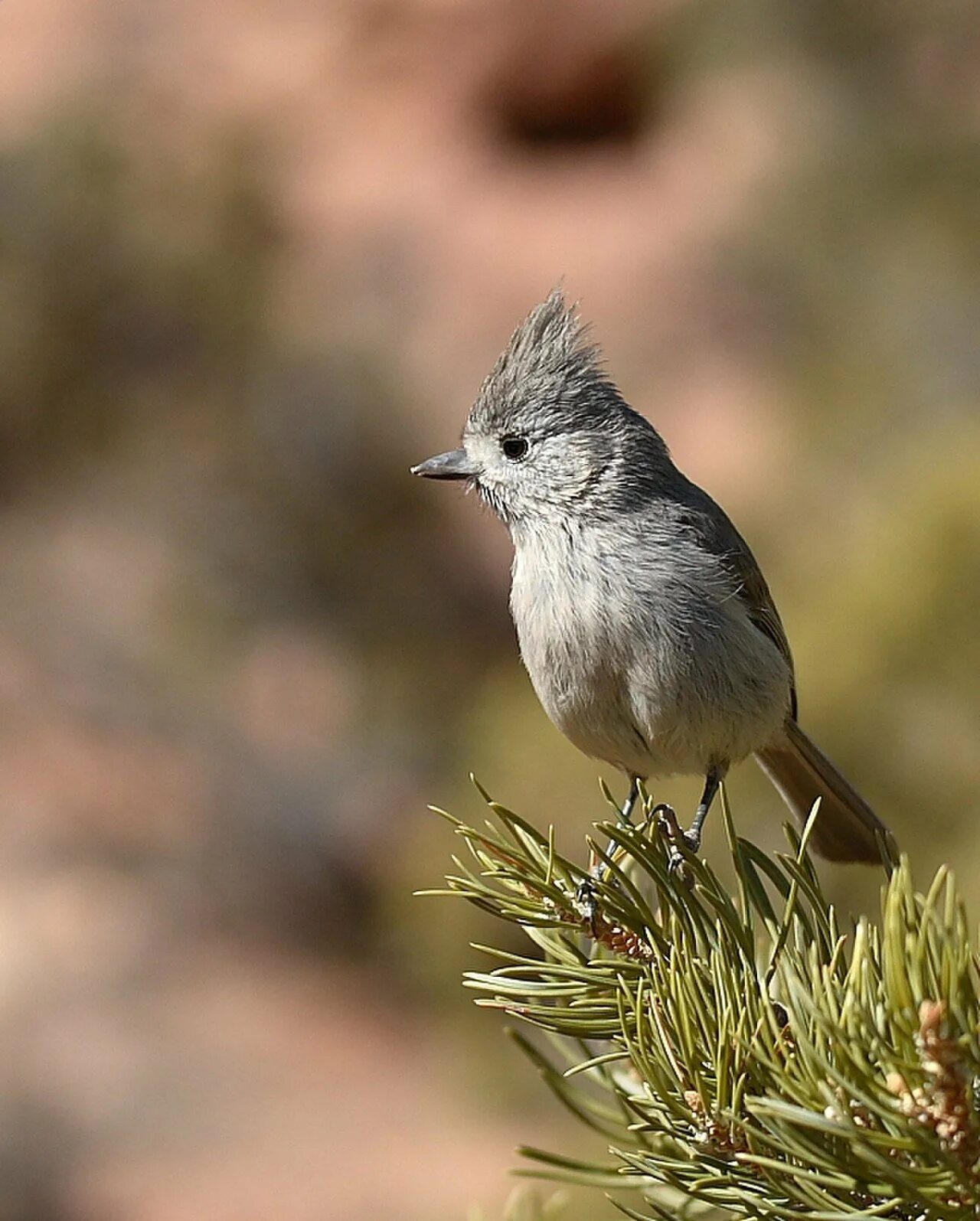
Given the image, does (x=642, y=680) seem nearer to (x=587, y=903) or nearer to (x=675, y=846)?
(x=675, y=846)

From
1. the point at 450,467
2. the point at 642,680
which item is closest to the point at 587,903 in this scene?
the point at 642,680

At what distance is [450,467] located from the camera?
9.02 ft

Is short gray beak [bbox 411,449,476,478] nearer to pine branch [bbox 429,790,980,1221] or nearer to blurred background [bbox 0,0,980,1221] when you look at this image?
pine branch [bbox 429,790,980,1221]

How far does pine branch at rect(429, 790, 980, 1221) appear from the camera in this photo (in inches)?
42.1

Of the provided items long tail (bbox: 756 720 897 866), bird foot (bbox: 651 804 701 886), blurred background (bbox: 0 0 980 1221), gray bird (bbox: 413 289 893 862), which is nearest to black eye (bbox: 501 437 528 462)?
gray bird (bbox: 413 289 893 862)

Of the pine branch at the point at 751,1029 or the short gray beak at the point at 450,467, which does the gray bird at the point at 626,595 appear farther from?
the pine branch at the point at 751,1029

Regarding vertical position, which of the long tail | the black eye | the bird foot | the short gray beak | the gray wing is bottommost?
the long tail

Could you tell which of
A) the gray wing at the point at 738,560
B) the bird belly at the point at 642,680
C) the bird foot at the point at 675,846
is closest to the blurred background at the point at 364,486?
the gray wing at the point at 738,560

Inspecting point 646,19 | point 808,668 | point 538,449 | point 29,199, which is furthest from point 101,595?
point 646,19

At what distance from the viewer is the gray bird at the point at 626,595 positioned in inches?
91.8

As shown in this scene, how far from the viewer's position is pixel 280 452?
880 centimetres

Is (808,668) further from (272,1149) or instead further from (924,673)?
(272,1149)

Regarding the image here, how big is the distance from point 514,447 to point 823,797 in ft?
3.02

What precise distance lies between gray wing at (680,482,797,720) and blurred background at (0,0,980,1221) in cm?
106
